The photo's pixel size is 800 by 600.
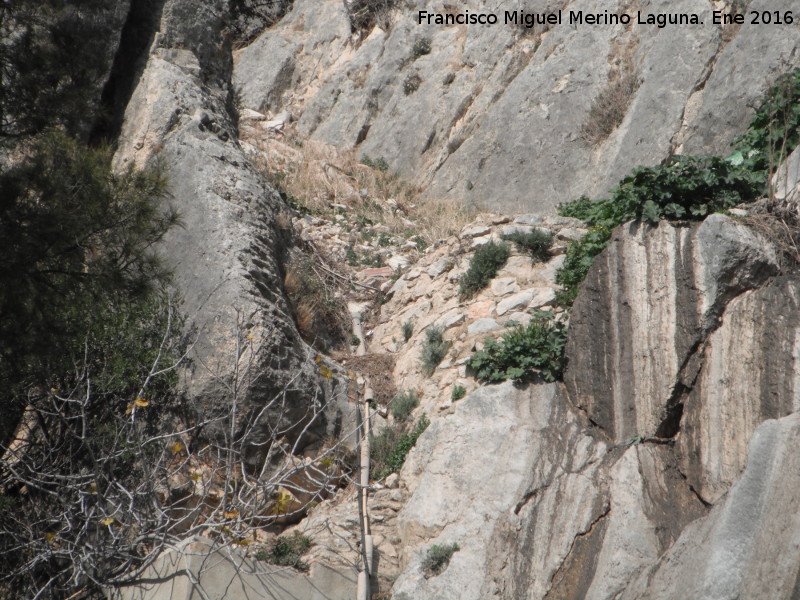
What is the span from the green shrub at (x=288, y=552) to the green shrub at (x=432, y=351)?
2.28 m

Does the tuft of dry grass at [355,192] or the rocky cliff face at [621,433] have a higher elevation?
the tuft of dry grass at [355,192]

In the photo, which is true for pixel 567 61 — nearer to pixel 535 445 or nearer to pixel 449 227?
pixel 449 227

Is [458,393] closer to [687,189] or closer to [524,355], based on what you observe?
[524,355]

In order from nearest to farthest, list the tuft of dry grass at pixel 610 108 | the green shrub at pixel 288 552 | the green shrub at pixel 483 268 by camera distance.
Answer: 1. the green shrub at pixel 288 552
2. the green shrub at pixel 483 268
3. the tuft of dry grass at pixel 610 108

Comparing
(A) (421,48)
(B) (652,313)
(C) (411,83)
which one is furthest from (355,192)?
(B) (652,313)

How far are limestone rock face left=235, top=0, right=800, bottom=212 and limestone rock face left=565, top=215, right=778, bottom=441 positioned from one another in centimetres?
391

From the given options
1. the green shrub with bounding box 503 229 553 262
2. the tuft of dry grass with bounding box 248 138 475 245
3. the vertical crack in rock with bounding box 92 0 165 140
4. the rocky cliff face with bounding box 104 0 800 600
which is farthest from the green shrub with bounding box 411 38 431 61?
the green shrub with bounding box 503 229 553 262

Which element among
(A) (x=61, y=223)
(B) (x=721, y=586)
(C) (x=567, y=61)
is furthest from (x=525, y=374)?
(C) (x=567, y=61)

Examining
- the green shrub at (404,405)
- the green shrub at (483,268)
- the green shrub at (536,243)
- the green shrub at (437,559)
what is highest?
the green shrub at (536,243)

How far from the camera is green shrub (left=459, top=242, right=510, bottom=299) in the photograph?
8.51 meters

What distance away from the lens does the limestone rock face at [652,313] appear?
223 inches

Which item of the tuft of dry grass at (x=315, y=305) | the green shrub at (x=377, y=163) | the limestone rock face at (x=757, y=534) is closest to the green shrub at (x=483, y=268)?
the tuft of dry grass at (x=315, y=305)

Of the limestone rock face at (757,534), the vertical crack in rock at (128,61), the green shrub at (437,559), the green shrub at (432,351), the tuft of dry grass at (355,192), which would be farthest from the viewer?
the tuft of dry grass at (355,192)

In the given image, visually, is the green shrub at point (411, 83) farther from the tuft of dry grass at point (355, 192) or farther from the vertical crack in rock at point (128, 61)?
the vertical crack in rock at point (128, 61)
